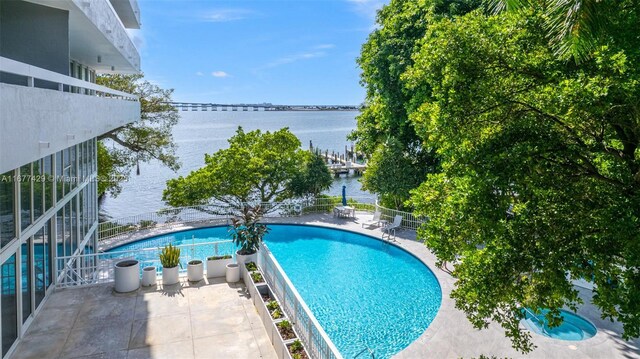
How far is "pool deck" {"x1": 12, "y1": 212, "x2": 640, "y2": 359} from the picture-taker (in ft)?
24.7

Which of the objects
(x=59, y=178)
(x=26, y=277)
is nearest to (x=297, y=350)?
(x=26, y=277)

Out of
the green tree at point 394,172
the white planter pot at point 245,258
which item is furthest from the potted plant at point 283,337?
the green tree at point 394,172

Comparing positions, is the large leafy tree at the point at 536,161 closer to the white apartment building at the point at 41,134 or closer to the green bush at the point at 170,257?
the white apartment building at the point at 41,134

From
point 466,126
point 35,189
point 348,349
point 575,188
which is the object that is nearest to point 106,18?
point 35,189

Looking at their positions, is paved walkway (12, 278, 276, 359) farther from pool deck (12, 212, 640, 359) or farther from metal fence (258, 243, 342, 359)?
metal fence (258, 243, 342, 359)

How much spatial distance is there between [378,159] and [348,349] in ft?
38.9

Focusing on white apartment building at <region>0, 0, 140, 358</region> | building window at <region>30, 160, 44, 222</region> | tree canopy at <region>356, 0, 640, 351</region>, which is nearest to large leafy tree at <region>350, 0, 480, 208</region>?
white apartment building at <region>0, 0, 140, 358</region>

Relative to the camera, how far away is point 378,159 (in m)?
20.7

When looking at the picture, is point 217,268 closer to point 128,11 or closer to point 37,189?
point 37,189

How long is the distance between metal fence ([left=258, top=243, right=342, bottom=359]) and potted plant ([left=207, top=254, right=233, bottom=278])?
3.69ft

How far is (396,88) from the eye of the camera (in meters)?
19.3

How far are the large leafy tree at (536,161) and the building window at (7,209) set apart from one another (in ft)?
21.7

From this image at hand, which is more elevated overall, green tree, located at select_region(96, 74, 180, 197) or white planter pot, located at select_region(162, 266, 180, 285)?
green tree, located at select_region(96, 74, 180, 197)

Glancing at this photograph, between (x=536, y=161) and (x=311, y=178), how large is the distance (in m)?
18.2
